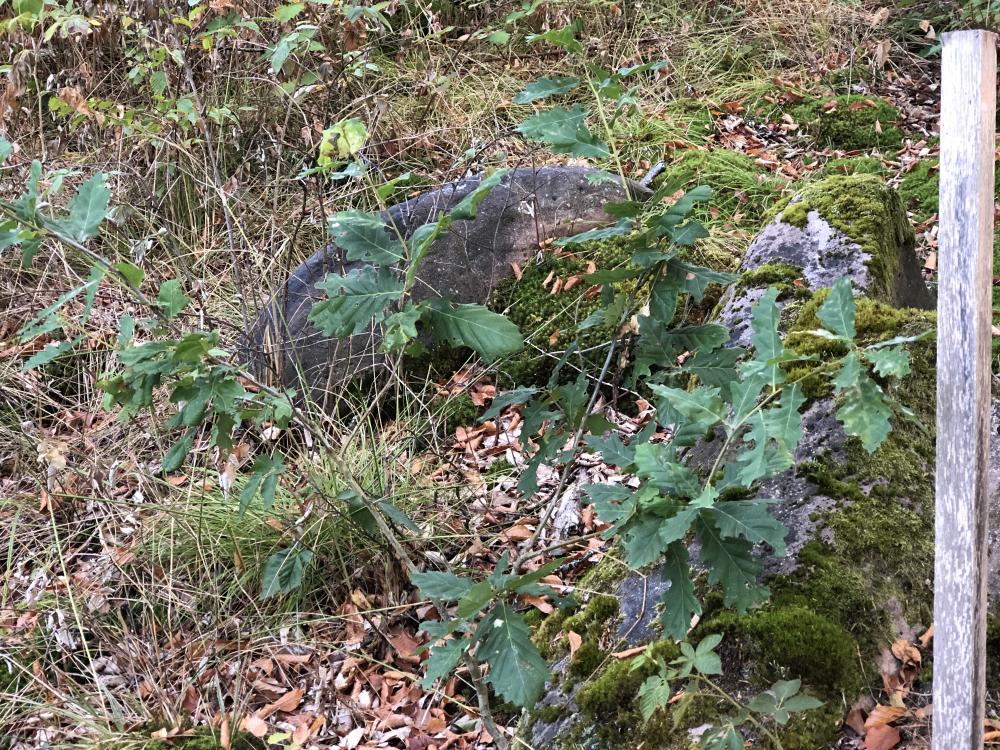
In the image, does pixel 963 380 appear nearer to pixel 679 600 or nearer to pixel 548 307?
pixel 679 600

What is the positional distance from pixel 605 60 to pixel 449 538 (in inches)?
172

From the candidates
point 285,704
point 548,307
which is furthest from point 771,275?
point 285,704

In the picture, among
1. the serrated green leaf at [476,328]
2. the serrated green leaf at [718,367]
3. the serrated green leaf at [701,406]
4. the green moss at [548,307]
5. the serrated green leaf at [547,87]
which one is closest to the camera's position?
the serrated green leaf at [701,406]

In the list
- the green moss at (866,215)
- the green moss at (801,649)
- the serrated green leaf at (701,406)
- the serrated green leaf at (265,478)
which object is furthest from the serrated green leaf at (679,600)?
the green moss at (866,215)

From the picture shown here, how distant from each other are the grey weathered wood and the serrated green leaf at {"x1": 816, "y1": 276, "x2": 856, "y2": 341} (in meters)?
0.16

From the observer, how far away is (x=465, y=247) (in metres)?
4.53

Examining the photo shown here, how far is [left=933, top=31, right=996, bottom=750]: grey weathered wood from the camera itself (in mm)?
1556

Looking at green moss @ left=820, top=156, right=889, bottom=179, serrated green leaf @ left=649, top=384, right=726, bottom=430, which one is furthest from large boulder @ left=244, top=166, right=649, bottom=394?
serrated green leaf @ left=649, top=384, right=726, bottom=430

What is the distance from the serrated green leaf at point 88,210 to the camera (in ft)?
6.76

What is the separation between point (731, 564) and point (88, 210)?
1.63 m

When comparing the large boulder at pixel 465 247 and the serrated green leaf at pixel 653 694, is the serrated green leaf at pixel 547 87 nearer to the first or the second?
the serrated green leaf at pixel 653 694

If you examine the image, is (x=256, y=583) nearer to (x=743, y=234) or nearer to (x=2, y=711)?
(x=2, y=711)

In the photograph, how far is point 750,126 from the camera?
6559mm

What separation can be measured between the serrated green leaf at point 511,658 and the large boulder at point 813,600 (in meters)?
0.33
